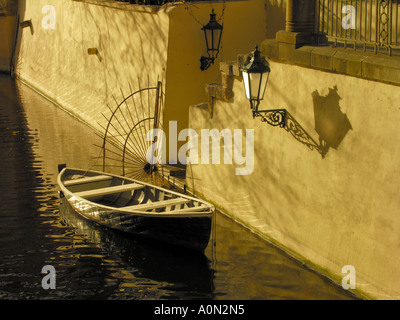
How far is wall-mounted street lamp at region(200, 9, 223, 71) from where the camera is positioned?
14297 millimetres

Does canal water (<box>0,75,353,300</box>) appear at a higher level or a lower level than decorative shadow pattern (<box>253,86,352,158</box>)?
lower

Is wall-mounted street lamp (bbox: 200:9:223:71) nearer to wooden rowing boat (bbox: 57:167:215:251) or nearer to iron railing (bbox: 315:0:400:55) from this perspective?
wooden rowing boat (bbox: 57:167:215:251)

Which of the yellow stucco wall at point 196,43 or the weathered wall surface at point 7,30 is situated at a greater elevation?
the weathered wall surface at point 7,30

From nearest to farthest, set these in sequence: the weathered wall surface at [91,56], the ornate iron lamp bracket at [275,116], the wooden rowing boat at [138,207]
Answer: the ornate iron lamp bracket at [275,116], the wooden rowing boat at [138,207], the weathered wall surface at [91,56]

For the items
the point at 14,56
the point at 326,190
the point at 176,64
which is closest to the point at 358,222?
the point at 326,190

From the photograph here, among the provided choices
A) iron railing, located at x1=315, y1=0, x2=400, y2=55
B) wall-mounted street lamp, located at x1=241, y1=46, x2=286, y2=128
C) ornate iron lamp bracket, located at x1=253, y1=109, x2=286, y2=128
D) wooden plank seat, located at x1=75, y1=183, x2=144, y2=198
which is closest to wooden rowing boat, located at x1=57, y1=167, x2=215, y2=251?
wooden plank seat, located at x1=75, y1=183, x2=144, y2=198

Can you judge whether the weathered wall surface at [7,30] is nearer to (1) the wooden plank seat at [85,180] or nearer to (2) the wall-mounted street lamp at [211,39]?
(2) the wall-mounted street lamp at [211,39]

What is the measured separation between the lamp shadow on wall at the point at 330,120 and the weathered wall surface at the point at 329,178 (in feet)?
0.04

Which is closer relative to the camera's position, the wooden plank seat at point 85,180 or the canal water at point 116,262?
the canal water at point 116,262

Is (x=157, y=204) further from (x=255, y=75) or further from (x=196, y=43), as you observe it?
(x=196, y=43)

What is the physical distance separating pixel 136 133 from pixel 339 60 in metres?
7.60

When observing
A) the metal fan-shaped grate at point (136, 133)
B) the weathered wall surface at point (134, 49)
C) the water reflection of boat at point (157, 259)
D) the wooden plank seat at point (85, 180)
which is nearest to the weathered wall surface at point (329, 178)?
the water reflection of boat at point (157, 259)

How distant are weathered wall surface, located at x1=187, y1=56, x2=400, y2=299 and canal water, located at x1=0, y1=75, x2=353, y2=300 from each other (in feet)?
1.34

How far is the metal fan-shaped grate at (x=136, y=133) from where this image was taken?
1491cm
